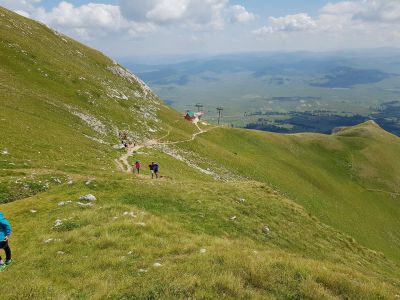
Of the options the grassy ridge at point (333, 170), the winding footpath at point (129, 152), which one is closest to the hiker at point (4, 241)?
the winding footpath at point (129, 152)

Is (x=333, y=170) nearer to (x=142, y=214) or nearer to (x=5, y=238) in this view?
(x=142, y=214)

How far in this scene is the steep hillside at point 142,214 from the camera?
14195 mm

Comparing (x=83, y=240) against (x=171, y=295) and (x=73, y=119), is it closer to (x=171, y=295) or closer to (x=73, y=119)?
(x=171, y=295)

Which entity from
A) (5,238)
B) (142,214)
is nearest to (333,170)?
(142,214)

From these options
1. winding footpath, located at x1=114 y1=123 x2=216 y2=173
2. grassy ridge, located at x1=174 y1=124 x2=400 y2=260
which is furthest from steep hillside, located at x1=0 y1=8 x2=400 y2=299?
grassy ridge, located at x1=174 y1=124 x2=400 y2=260

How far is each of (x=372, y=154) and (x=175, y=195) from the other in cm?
12410

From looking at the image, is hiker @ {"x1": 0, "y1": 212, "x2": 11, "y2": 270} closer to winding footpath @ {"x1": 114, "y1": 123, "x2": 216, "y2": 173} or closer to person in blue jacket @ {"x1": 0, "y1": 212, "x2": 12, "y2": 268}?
person in blue jacket @ {"x1": 0, "y1": 212, "x2": 12, "y2": 268}

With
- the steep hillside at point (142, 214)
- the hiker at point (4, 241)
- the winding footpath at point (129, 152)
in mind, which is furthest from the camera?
the winding footpath at point (129, 152)

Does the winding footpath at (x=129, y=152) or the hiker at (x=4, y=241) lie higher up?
the hiker at (x=4, y=241)

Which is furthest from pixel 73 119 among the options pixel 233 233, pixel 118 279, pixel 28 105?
pixel 118 279

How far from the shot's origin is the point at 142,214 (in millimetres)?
22469

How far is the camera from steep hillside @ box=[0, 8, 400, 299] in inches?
559

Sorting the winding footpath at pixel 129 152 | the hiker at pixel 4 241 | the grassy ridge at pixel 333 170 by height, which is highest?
the hiker at pixel 4 241

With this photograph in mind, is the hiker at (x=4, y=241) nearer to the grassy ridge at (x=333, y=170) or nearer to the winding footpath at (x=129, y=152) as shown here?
the winding footpath at (x=129, y=152)
